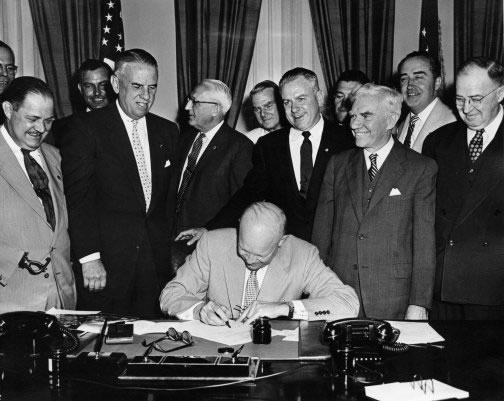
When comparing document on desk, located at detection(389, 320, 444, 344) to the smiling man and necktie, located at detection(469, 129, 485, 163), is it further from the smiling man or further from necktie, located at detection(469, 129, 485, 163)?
the smiling man

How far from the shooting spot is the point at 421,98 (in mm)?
4355

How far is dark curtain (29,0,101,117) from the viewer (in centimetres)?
650

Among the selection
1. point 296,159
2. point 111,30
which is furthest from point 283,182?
point 111,30

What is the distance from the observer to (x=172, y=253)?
10.5 ft

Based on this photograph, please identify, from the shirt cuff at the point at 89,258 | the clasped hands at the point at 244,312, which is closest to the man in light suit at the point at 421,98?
the clasped hands at the point at 244,312

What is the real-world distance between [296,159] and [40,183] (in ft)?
4.84

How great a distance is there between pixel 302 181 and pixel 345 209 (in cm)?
46

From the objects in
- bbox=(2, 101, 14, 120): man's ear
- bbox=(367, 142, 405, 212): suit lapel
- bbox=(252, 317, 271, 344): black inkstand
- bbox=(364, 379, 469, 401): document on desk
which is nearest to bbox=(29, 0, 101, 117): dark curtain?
bbox=(2, 101, 14, 120): man's ear

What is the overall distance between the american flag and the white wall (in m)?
0.26

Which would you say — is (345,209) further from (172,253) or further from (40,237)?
(40,237)

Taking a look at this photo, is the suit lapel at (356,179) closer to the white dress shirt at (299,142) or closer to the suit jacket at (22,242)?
the white dress shirt at (299,142)

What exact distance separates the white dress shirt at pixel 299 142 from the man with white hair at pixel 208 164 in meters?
0.50

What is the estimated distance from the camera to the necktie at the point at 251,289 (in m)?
3.00

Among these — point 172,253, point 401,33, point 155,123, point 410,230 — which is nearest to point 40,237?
point 172,253
